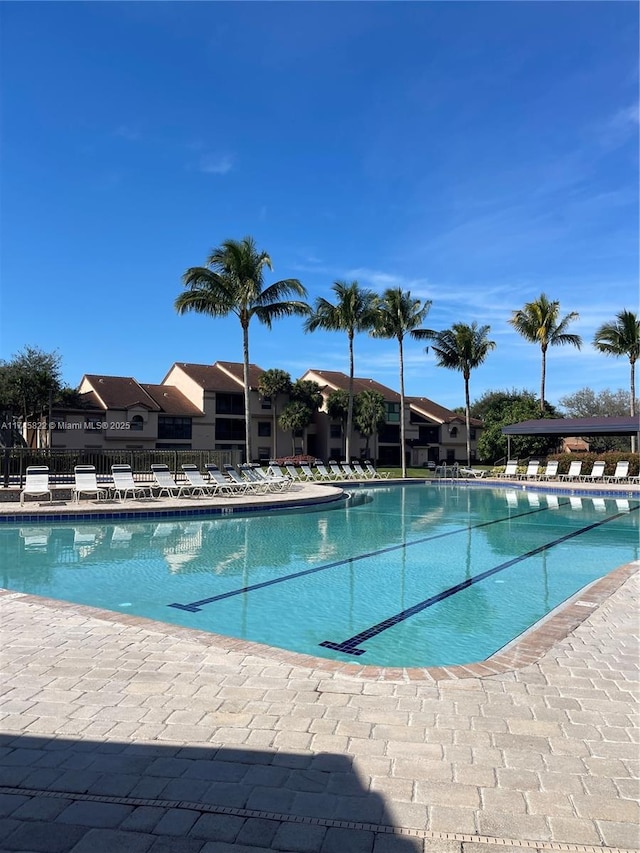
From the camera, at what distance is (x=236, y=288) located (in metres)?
25.5

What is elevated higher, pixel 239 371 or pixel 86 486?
pixel 239 371

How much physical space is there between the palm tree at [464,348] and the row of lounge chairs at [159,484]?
19.0m

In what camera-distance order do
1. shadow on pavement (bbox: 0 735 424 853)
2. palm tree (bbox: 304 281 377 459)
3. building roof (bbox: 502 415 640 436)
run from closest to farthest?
shadow on pavement (bbox: 0 735 424 853) < building roof (bbox: 502 415 640 436) < palm tree (bbox: 304 281 377 459)

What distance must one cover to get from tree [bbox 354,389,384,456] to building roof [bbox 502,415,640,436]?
12.1 meters

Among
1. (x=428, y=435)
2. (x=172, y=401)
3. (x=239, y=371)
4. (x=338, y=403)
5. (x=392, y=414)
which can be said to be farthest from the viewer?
(x=428, y=435)

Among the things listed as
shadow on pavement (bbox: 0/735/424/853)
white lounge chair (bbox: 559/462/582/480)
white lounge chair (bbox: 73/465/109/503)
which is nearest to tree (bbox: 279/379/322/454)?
white lounge chair (bbox: 559/462/582/480)

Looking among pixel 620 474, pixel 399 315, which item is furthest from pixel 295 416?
pixel 620 474

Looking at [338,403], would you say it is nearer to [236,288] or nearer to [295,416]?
[295,416]

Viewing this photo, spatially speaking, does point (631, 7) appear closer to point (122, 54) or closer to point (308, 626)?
point (122, 54)

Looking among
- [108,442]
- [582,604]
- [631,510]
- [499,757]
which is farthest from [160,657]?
[108,442]

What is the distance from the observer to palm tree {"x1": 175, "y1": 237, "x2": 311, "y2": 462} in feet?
82.9

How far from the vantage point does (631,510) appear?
18.2 metres

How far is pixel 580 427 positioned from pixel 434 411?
22.6m

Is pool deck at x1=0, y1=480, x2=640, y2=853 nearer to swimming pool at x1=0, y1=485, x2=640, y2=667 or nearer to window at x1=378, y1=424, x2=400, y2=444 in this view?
swimming pool at x1=0, y1=485, x2=640, y2=667
